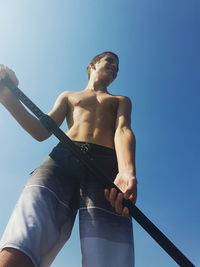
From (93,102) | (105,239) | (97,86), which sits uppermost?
(97,86)

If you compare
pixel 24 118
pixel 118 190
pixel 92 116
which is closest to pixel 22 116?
pixel 24 118

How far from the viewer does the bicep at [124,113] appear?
14.7 ft

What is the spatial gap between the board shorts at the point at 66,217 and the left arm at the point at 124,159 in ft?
0.64

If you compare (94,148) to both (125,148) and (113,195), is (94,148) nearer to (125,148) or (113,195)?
(125,148)

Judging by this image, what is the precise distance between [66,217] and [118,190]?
0.76 meters

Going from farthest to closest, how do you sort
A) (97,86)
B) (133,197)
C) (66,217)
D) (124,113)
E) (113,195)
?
(97,86), (124,113), (66,217), (133,197), (113,195)

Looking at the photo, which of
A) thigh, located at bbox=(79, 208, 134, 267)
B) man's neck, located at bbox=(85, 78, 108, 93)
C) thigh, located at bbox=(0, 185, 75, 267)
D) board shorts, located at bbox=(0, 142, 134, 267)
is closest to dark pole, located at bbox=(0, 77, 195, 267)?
board shorts, located at bbox=(0, 142, 134, 267)

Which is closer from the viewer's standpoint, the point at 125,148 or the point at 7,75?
the point at 7,75

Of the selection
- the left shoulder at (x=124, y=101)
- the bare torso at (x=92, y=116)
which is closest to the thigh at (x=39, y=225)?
the bare torso at (x=92, y=116)

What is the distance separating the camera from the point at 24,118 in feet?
13.2

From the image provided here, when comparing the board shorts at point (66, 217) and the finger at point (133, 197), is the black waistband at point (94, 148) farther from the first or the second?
the finger at point (133, 197)

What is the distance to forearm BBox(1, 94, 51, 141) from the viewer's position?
3881 mm

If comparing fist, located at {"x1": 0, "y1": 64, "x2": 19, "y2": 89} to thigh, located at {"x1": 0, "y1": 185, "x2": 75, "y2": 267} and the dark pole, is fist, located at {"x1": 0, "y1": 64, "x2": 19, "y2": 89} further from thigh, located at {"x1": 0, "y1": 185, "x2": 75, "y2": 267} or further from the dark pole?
thigh, located at {"x1": 0, "y1": 185, "x2": 75, "y2": 267}

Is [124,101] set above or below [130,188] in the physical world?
above
